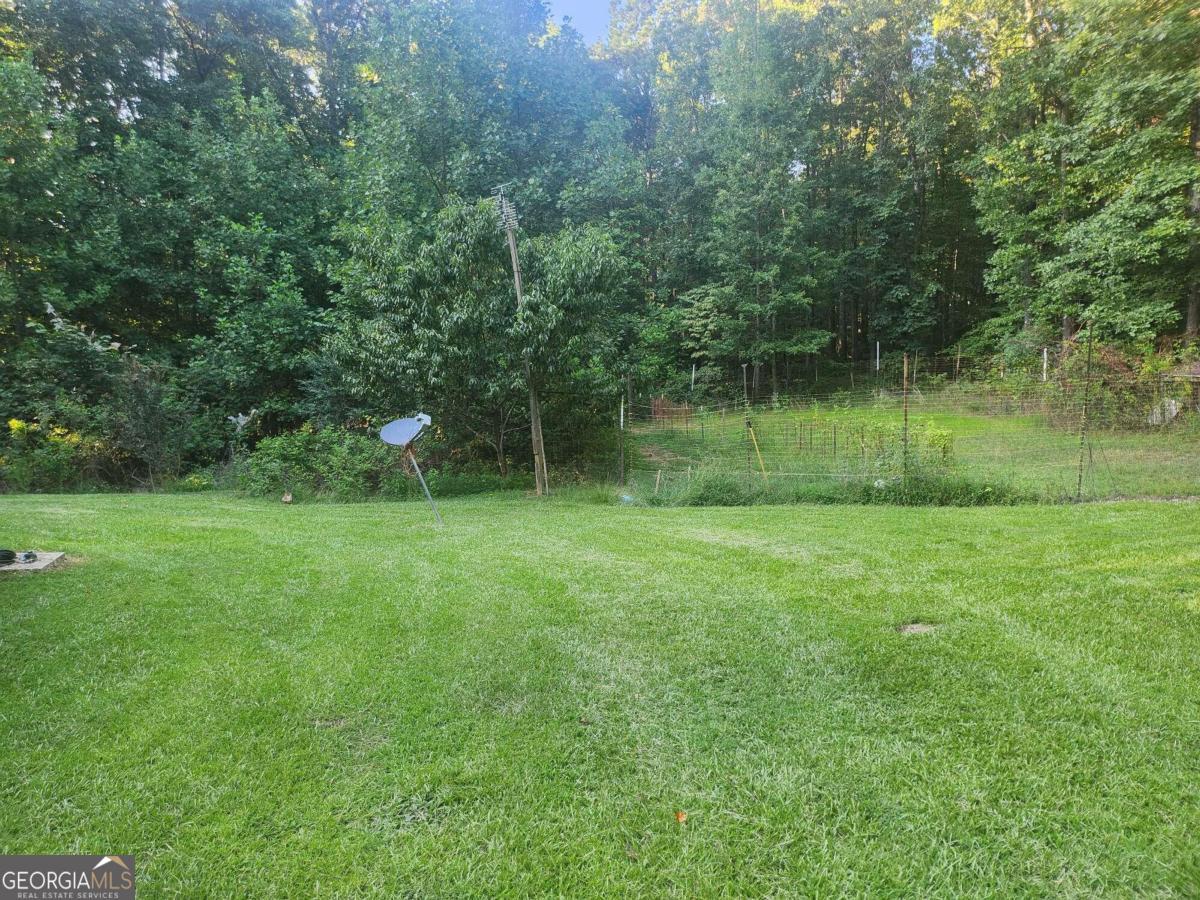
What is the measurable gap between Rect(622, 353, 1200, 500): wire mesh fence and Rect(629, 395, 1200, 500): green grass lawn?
19mm

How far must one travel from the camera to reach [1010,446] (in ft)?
27.9

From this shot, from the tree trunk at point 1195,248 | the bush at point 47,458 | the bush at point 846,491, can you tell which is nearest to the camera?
the bush at point 846,491

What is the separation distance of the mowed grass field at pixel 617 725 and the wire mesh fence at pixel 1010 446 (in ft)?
9.96

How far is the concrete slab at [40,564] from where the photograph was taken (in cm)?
371

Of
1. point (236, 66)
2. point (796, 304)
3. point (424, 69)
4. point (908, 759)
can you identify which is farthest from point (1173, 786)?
point (236, 66)

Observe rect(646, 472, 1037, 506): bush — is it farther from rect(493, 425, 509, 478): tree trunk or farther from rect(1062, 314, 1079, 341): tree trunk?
rect(1062, 314, 1079, 341): tree trunk

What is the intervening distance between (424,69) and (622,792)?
54.2 feet

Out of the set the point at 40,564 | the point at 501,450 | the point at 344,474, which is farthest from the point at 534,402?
the point at 40,564

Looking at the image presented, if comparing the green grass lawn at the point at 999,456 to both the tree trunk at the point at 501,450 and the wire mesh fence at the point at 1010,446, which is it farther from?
the tree trunk at the point at 501,450

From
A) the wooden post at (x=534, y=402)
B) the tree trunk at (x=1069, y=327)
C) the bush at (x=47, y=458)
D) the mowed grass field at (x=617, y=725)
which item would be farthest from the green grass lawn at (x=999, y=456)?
the bush at (x=47, y=458)

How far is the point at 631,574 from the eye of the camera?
4.29 m

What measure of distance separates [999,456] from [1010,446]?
0.57 m

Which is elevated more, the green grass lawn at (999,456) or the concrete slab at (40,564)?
the concrete slab at (40,564)

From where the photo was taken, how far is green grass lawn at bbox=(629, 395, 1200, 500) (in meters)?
6.76
